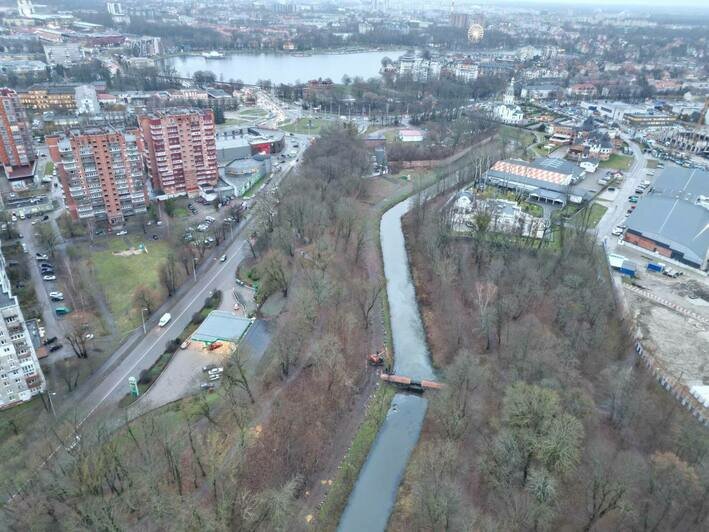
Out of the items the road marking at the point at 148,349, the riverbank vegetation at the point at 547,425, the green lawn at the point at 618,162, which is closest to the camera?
the riverbank vegetation at the point at 547,425

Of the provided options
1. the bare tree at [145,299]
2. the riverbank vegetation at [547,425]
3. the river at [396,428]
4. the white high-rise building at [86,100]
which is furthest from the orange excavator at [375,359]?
the white high-rise building at [86,100]

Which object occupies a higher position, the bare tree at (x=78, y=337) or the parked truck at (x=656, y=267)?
the parked truck at (x=656, y=267)

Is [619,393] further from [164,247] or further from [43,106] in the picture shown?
[43,106]

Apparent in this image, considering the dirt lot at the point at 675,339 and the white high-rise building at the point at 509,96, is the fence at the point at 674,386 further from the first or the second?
the white high-rise building at the point at 509,96

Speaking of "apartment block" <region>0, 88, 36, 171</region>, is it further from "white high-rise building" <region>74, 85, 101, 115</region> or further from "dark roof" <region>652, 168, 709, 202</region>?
"dark roof" <region>652, 168, 709, 202</region>

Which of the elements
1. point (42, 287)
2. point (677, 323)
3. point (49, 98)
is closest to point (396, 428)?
point (677, 323)

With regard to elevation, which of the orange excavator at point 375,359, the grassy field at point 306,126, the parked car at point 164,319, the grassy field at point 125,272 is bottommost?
the grassy field at point 306,126

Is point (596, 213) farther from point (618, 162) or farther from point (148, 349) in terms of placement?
point (148, 349)
